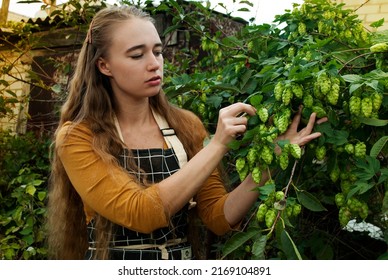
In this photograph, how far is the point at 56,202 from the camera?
2115mm

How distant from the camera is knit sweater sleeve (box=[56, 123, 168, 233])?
1.73 metres

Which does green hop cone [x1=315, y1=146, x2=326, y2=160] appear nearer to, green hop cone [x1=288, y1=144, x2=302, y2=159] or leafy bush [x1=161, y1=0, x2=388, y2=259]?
leafy bush [x1=161, y1=0, x2=388, y2=259]

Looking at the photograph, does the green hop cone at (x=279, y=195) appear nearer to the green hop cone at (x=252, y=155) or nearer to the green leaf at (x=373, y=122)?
the green hop cone at (x=252, y=155)

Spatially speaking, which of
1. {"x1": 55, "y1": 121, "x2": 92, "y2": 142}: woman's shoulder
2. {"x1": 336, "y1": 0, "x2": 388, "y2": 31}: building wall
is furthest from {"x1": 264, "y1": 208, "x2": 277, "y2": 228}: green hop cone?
{"x1": 336, "y1": 0, "x2": 388, "y2": 31}: building wall

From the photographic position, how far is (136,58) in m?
1.85

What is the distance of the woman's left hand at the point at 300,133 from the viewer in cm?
146

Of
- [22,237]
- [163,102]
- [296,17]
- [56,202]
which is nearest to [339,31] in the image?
[296,17]

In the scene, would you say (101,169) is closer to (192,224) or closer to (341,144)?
(192,224)

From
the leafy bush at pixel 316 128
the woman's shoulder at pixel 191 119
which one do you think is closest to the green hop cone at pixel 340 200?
the leafy bush at pixel 316 128

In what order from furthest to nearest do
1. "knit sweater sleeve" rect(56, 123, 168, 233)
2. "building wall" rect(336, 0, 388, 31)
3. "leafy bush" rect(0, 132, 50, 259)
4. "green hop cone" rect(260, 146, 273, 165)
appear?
1. "building wall" rect(336, 0, 388, 31)
2. "leafy bush" rect(0, 132, 50, 259)
3. "knit sweater sleeve" rect(56, 123, 168, 233)
4. "green hop cone" rect(260, 146, 273, 165)

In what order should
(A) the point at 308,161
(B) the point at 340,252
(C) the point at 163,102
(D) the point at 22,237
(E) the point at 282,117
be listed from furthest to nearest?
(D) the point at 22,237
(B) the point at 340,252
(C) the point at 163,102
(A) the point at 308,161
(E) the point at 282,117

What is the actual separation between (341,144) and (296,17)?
883mm

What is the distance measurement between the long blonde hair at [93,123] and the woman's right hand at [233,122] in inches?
16.4

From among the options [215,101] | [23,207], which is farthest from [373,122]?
[23,207]
